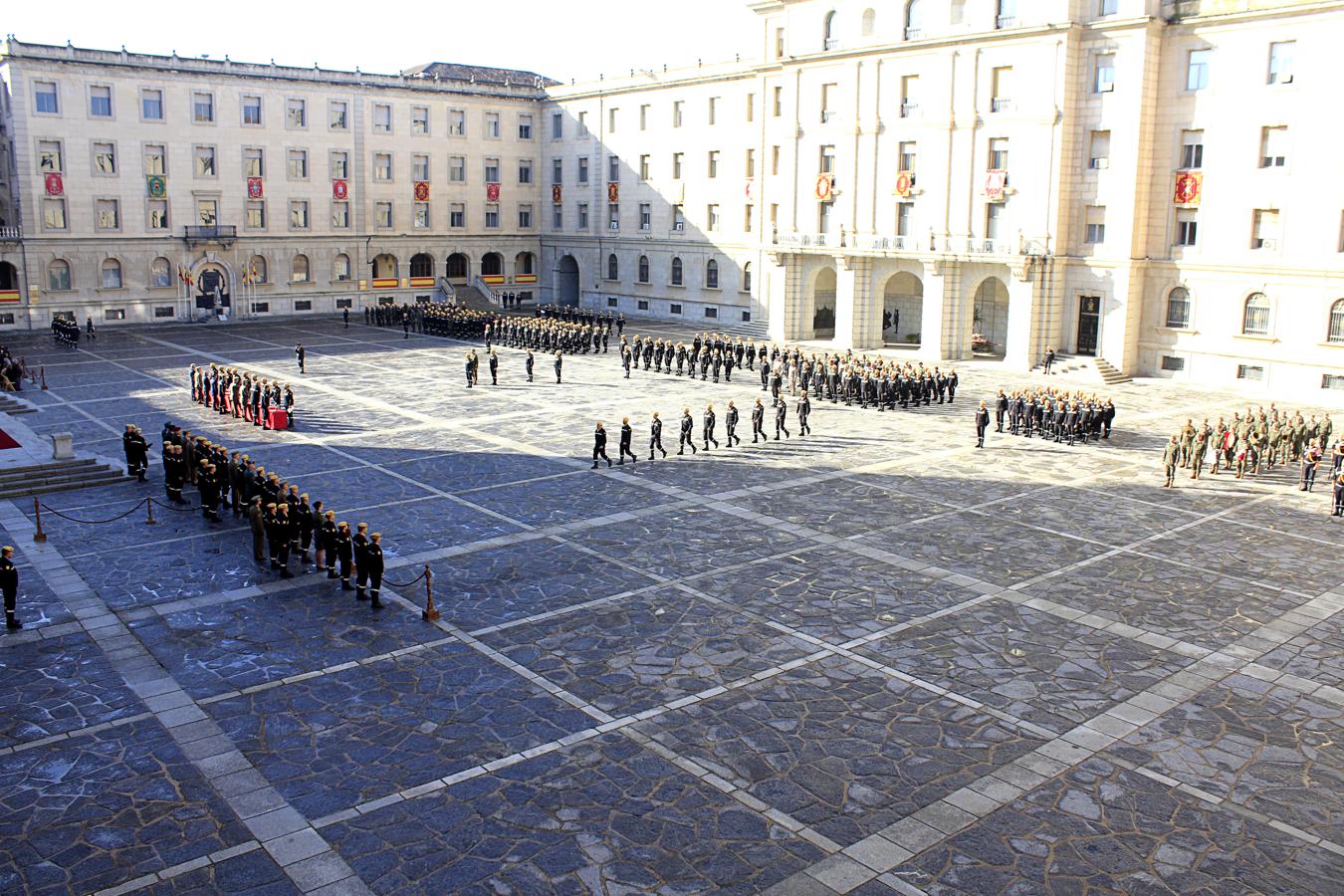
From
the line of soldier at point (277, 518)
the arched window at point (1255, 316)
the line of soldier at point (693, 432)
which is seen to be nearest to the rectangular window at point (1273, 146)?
the arched window at point (1255, 316)

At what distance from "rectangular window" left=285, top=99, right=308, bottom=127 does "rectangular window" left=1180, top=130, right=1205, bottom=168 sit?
51176mm

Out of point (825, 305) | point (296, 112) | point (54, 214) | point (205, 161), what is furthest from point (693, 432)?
point (296, 112)

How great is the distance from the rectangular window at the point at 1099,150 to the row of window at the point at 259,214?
44.7 meters

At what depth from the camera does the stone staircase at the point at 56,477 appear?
1109 inches

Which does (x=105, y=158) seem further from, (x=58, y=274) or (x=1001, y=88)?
(x=1001, y=88)

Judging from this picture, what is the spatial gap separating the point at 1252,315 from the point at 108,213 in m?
59.1

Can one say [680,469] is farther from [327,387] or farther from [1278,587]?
[327,387]

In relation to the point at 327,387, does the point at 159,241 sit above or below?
above

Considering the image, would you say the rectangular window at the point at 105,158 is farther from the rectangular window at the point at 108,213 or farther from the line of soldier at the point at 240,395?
the line of soldier at the point at 240,395

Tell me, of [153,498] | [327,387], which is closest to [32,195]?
[327,387]

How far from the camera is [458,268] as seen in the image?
81125 mm

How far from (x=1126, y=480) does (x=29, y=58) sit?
194ft

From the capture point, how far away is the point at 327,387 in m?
44.7

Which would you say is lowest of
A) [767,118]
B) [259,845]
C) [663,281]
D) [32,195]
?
[259,845]
